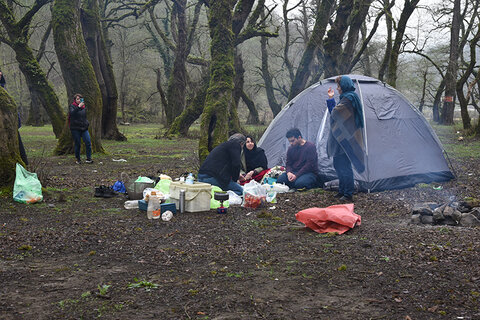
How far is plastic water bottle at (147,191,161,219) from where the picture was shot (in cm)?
631

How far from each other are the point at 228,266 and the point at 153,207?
2.34 meters

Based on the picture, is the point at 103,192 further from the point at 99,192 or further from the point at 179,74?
the point at 179,74

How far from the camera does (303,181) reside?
8.56 meters

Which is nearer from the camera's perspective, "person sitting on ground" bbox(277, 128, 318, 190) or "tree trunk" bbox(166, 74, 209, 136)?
"person sitting on ground" bbox(277, 128, 318, 190)

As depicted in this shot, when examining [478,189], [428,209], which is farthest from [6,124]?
[478,189]

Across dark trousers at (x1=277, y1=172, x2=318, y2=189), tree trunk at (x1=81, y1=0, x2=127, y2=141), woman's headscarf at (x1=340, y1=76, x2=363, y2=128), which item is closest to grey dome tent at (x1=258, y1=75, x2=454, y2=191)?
dark trousers at (x1=277, y1=172, x2=318, y2=189)

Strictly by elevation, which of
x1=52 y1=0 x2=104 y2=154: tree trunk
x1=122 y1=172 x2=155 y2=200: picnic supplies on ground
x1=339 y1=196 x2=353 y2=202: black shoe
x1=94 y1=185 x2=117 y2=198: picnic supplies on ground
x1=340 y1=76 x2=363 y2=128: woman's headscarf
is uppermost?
x1=52 y1=0 x2=104 y2=154: tree trunk

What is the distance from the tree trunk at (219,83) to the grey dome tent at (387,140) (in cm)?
192

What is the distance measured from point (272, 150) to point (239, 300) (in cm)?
723

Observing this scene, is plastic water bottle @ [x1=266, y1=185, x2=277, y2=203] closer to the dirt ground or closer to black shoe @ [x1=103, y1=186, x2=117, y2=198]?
the dirt ground

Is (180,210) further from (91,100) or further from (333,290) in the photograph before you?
(91,100)

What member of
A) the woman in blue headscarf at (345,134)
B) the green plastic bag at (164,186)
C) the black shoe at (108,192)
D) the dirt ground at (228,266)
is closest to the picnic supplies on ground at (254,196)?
the dirt ground at (228,266)

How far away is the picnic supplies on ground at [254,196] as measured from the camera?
23.4 feet

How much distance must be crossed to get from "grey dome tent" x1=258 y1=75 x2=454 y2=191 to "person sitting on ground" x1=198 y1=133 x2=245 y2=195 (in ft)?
6.64
